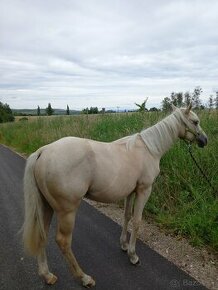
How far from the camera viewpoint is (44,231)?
10.2ft

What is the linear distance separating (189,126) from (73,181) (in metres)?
1.79

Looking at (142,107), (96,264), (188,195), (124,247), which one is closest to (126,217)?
(124,247)

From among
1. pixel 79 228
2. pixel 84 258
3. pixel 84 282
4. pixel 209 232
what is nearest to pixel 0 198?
pixel 79 228

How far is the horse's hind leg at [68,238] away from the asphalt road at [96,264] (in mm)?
103

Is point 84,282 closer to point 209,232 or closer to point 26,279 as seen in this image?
point 26,279

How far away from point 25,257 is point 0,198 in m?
2.74

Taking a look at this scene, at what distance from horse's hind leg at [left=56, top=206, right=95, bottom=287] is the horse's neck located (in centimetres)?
129

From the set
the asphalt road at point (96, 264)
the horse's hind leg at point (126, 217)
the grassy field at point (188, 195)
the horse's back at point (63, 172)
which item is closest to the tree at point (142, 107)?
the grassy field at point (188, 195)

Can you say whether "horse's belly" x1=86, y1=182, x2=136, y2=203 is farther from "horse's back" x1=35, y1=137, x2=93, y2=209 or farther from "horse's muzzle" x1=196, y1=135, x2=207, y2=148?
"horse's muzzle" x1=196, y1=135, x2=207, y2=148

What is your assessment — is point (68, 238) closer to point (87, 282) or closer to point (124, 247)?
point (87, 282)

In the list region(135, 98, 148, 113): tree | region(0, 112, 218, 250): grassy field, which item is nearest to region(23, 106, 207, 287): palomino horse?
region(0, 112, 218, 250): grassy field

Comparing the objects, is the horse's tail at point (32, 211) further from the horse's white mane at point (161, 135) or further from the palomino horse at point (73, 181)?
the horse's white mane at point (161, 135)

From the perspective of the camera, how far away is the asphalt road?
119 inches

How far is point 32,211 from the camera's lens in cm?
300
